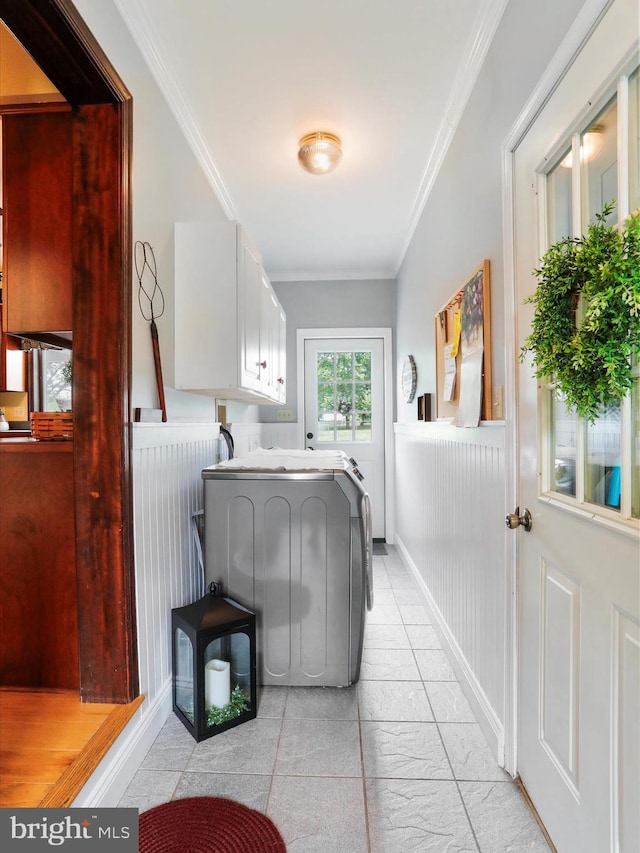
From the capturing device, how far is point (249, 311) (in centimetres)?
246

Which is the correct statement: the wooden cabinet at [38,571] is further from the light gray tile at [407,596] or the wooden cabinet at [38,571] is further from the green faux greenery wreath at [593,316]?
the light gray tile at [407,596]

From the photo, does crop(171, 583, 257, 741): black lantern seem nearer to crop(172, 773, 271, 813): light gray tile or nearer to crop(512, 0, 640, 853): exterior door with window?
crop(172, 773, 271, 813): light gray tile

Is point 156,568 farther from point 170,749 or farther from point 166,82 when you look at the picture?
point 166,82

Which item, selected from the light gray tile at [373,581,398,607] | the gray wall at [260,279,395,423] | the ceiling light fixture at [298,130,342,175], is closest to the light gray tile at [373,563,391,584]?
the light gray tile at [373,581,398,607]

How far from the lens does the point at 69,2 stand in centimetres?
124

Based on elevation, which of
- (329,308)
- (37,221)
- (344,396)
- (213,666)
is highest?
(329,308)

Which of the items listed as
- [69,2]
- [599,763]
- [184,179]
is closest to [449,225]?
[184,179]

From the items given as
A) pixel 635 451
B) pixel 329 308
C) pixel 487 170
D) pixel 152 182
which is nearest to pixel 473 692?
pixel 635 451

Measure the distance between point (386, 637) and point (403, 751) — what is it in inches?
34.6

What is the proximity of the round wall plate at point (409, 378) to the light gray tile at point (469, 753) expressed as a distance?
2209 millimetres

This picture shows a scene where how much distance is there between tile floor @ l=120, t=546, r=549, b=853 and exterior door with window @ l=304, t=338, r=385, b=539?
8.18ft

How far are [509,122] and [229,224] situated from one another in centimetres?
124

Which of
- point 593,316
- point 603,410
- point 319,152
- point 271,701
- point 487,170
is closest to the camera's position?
point 593,316

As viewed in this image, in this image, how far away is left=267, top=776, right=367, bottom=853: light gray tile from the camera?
4.13 ft
